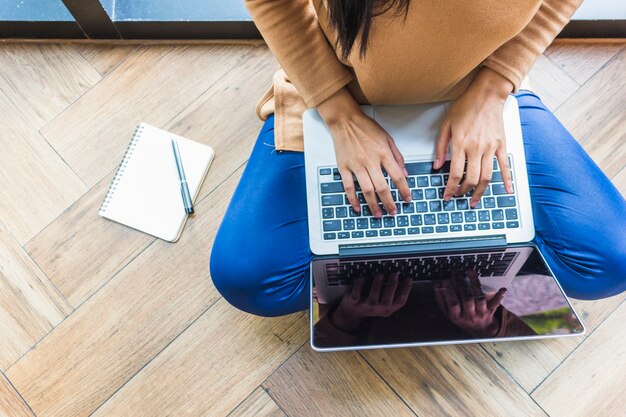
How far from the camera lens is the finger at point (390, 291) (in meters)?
0.78

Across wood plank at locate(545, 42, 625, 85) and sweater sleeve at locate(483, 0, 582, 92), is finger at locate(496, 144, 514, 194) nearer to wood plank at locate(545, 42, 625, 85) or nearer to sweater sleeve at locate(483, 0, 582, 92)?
sweater sleeve at locate(483, 0, 582, 92)

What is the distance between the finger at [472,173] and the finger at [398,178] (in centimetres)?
8

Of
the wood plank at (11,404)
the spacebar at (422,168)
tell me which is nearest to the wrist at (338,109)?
the spacebar at (422,168)

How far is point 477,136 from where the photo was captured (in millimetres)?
785

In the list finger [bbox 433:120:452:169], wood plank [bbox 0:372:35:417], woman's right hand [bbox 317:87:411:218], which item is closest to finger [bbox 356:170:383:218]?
woman's right hand [bbox 317:87:411:218]

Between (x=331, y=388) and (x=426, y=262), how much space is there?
398mm

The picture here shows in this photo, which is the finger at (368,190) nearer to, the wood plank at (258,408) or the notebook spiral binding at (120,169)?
the wood plank at (258,408)

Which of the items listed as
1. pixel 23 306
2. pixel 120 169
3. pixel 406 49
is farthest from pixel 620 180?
pixel 23 306

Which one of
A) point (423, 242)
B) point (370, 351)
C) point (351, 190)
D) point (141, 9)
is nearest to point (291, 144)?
point (351, 190)

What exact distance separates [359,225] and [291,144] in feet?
0.59

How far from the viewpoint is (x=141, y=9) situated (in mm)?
1200

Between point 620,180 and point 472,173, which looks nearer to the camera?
point 472,173

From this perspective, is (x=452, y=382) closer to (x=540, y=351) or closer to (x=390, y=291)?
(x=540, y=351)

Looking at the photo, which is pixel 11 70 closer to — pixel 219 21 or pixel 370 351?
pixel 219 21
